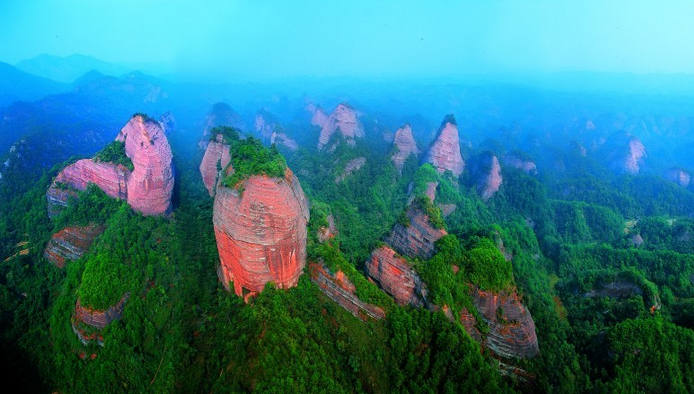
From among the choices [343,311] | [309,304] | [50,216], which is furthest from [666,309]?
[50,216]

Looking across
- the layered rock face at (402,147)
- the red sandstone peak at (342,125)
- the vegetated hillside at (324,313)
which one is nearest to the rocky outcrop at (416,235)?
the vegetated hillside at (324,313)

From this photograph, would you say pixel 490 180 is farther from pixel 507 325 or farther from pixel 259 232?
pixel 259 232

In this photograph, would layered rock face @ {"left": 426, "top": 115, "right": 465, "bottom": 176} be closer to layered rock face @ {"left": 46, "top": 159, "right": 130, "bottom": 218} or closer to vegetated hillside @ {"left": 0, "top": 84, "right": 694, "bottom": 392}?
vegetated hillside @ {"left": 0, "top": 84, "right": 694, "bottom": 392}

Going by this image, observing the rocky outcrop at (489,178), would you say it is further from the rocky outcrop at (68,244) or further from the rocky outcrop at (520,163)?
the rocky outcrop at (68,244)

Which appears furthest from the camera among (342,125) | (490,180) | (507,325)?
(342,125)

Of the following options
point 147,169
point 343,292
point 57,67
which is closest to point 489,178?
point 343,292

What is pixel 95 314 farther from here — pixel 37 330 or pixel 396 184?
pixel 396 184

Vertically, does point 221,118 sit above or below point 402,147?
below
